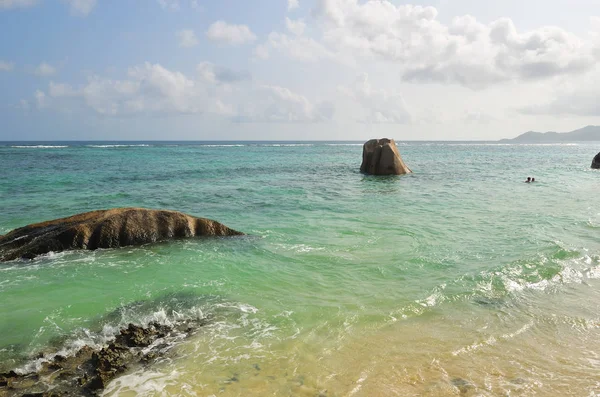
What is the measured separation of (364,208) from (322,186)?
789cm

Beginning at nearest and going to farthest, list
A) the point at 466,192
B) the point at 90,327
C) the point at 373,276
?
the point at 90,327 → the point at 373,276 → the point at 466,192

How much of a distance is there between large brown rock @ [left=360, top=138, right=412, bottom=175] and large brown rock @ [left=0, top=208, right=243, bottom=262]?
2090cm

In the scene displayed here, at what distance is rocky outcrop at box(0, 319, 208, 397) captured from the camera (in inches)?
186

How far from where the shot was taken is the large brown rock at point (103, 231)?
9.95m

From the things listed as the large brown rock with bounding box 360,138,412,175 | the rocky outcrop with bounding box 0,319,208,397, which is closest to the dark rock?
the rocky outcrop with bounding box 0,319,208,397

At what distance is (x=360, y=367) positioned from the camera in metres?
5.30

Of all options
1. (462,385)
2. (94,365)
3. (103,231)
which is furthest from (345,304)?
(103,231)

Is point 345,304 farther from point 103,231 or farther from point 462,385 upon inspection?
point 103,231

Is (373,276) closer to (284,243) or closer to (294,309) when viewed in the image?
(294,309)

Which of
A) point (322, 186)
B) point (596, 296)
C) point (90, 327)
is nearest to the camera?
point (90, 327)

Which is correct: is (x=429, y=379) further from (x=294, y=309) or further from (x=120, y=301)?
(x=120, y=301)

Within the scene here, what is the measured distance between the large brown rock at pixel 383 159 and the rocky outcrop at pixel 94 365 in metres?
26.0

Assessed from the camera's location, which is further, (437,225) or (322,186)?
(322,186)

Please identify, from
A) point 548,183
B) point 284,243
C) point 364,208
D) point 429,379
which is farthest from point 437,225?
point 548,183
